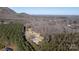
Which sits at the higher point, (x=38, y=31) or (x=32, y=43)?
(x=38, y=31)

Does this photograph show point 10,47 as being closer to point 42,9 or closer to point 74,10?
point 42,9

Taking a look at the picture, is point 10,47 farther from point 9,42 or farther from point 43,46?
point 43,46

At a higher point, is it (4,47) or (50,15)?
(50,15)
